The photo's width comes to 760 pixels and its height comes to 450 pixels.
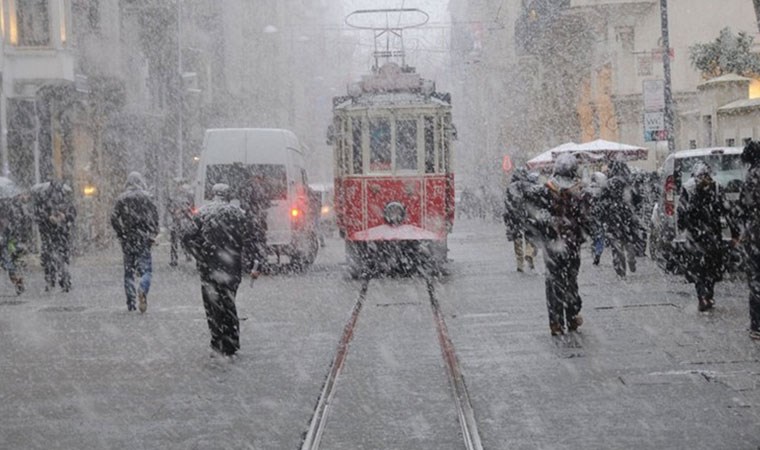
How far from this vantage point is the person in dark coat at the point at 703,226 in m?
13.6

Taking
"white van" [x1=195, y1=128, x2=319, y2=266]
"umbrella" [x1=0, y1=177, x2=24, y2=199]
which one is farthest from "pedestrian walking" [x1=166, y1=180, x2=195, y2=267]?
"umbrella" [x1=0, y1=177, x2=24, y2=199]

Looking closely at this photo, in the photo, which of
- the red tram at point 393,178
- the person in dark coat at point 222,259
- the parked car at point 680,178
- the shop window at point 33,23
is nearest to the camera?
the person in dark coat at point 222,259

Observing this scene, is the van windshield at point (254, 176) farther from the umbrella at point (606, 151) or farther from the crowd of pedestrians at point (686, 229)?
the umbrella at point (606, 151)

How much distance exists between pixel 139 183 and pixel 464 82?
89186 mm

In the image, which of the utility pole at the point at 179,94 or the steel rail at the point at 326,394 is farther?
the utility pole at the point at 179,94

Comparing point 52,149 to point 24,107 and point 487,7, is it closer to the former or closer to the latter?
point 24,107

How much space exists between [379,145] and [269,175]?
2.46 m

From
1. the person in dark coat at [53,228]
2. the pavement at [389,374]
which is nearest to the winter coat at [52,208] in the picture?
the person in dark coat at [53,228]

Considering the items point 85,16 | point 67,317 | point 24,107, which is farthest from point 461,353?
point 85,16

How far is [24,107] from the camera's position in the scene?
1183 inches

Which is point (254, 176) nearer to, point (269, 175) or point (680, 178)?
point (269, 175)

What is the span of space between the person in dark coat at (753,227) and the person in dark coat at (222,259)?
462cm

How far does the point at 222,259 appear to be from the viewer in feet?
38.4

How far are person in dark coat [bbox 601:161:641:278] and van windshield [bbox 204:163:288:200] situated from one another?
6.06 metres
